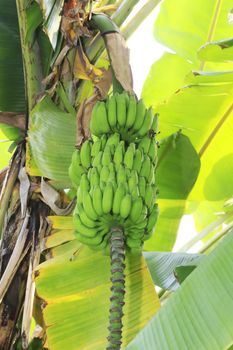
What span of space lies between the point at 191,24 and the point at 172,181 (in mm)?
561

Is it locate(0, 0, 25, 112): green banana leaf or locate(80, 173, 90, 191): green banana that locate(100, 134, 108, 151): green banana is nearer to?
locate(80, 173, 90, 191): green banana

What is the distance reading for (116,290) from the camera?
31.6 inches

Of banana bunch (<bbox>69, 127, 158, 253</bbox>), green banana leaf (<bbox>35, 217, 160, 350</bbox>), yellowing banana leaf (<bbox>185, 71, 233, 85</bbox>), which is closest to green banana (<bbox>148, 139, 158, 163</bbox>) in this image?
banana bunch (<bbox>69, 127, 158, 253</bbox>)

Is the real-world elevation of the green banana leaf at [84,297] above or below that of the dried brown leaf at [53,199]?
below

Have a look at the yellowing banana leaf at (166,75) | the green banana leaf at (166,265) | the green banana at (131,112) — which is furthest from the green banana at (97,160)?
the yellowing banana leaf at (166,75)

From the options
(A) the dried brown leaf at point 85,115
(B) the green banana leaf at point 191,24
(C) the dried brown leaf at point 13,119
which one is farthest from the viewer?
(B) the green banana leaf at point 191,24

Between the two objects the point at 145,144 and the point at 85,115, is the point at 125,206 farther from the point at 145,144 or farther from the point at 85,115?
the point at 85,115

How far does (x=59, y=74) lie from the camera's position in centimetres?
127

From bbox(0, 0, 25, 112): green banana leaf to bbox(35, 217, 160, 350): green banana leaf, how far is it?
→ 1.34 feet

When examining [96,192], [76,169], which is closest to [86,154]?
[76,169]

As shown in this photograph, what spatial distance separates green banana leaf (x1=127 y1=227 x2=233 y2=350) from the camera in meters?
0.74

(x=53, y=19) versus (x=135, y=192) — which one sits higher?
(x=53, y=19)

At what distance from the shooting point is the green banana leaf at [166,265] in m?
1.21

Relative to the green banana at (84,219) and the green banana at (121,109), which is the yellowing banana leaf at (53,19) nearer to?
the green banana at (121,109)
